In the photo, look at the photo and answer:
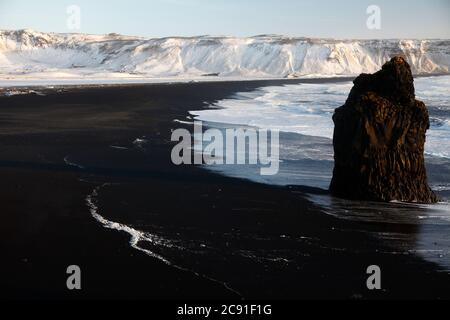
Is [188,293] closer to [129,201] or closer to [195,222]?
[195,222]

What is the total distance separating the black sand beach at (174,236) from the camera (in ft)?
29.3

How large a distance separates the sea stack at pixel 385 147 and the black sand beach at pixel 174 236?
4.98 ft

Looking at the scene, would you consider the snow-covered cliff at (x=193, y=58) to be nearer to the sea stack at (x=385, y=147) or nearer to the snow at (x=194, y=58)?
the snow at (x=194, y=58)

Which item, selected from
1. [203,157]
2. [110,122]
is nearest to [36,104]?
[110,122]

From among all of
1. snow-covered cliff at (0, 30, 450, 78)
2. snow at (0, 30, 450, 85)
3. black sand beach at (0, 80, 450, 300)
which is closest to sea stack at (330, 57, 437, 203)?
black sand beach at (0, 80, 450, 300)

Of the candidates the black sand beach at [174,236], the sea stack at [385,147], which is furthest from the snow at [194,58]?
the sea stack at [385,147]

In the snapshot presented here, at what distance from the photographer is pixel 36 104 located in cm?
4566

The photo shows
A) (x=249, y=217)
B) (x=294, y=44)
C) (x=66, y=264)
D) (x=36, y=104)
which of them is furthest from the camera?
(x=294, y=44)

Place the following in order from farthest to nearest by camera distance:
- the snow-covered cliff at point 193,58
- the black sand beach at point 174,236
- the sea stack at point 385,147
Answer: the snow-covered cliff at point 193,58, the sea stack at point 385,147, the black sand beach at point 174,236

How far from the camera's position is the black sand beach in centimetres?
895

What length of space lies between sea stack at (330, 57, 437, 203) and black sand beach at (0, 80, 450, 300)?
4.98ft

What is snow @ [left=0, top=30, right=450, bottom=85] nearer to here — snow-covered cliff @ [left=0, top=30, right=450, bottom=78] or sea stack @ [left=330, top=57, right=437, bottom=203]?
snow-covered cliff @ [left=0, top=30, right=450, bottom=78]
